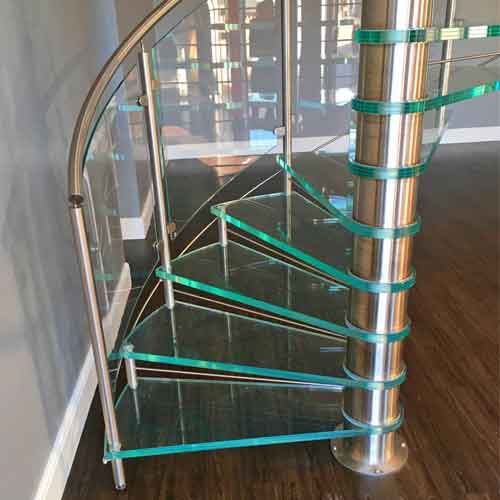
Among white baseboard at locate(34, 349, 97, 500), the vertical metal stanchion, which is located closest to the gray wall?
white baseboard at locate(34, 349, 97, 500)

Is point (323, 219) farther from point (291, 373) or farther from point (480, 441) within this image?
point (480, 441)

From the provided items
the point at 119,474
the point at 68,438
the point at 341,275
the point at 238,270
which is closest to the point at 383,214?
the point at 341,275

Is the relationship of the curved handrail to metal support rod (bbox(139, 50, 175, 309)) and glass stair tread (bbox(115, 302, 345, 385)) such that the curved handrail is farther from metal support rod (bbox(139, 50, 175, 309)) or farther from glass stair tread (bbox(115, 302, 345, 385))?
glass stair tread (bbox(115, 302, 345, 385))

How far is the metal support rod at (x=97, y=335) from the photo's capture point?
5.28 feet

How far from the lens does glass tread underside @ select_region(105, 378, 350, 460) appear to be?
1.96 metres

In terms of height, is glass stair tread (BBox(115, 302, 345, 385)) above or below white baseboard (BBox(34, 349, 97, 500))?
above

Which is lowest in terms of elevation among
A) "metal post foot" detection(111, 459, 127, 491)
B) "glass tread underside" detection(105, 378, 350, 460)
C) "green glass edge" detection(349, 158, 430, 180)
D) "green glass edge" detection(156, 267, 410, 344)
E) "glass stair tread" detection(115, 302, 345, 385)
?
"metal post foot" detection(111, 459, 127, 491)

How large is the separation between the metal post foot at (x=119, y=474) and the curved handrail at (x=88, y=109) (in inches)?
36.1

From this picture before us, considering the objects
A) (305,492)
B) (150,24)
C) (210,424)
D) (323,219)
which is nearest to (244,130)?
(323,219)

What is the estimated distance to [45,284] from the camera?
6.59 feet

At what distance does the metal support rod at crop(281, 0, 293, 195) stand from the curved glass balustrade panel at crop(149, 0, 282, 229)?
0.18ft

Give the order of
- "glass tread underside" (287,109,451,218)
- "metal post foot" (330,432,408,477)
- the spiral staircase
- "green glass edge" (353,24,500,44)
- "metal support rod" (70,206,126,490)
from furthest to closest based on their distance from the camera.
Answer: "metal post foot" (330,432,408,477)
"glass tread underside" (287,109,451,218)
the spiral staircase
"metal support rod" (70,206,126,490)
"green glass edge" (353,24,500,44)

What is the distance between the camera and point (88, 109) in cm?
155

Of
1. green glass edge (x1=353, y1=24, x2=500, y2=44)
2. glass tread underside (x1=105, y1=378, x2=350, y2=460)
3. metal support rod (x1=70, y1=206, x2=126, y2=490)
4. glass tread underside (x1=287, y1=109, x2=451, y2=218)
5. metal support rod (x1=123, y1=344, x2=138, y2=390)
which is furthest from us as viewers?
metal support rod (x1=123, y1=344, x2=138, y2=390)
